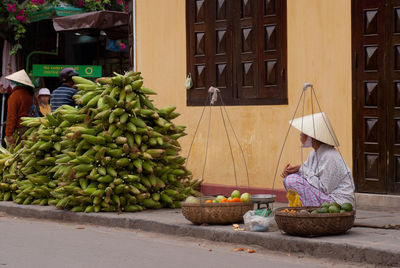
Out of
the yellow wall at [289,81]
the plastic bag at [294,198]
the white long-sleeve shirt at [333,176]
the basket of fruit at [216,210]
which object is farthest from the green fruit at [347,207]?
the yellow wall at [289,81]

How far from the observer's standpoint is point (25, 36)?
1884cm

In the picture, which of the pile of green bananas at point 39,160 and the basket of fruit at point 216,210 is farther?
the pile of green bananas at point 39,160

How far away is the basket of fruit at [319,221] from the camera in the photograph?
693 cm

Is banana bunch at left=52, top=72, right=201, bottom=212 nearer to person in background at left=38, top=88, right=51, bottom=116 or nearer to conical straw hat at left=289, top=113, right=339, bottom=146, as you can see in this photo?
conical straw hat at left=289, top=113, right=339, bottom=146

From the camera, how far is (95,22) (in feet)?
48.2

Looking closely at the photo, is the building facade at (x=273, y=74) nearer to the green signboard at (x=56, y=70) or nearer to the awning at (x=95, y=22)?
the awning at (x=95, y=22)

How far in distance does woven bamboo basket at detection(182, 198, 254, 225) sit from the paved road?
27 centimetres

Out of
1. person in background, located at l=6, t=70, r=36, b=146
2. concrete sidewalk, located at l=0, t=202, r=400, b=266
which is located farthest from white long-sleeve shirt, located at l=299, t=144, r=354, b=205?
person in background, located at l=6, t=70, r=36, b=146

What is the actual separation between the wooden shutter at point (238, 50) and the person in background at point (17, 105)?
8.78 feet

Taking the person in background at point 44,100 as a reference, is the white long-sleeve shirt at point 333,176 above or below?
below

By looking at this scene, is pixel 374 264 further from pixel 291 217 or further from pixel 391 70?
pixel 391 70

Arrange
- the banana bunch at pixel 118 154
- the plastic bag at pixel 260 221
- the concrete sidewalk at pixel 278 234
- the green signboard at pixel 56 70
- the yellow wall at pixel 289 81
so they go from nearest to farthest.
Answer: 1. the concrete sidewalk at pixel 278 234
2. the plastic bag at pixel 260 221
3. the banana bunch at pixel 118 154
4. the yellow wall at pixel 289 81
5. the green signboard at pixel 56 70

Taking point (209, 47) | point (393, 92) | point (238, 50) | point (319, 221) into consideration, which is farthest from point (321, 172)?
point (209, 47)

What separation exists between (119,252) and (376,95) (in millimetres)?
3912
